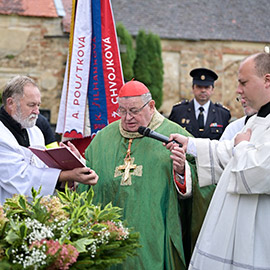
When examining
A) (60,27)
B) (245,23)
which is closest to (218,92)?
(245,23)

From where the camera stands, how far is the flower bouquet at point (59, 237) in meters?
2.81

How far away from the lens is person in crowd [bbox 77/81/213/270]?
4555mm

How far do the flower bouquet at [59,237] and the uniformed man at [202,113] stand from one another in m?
4.81

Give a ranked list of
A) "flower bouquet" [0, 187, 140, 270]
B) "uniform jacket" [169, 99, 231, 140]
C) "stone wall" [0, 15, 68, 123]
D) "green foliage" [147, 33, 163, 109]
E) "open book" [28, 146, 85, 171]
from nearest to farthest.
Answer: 1. "flower bouquet" [0, 187, 140, 270]
2. "open book" [28, 146, 85, 171]
3. "uniform jacket" [169, 99, 231, 140]
4. "stone wall" [0, 15, 68, 123]
5. "green foliage" [147, 33, 163, 109]

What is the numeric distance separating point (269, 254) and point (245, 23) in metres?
24.3

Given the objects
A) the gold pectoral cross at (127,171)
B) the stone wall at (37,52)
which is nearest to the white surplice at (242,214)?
the gold pectoral cross at (127,171)

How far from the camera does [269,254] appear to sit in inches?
144

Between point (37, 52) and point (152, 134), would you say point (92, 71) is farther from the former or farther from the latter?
point (37, 52)

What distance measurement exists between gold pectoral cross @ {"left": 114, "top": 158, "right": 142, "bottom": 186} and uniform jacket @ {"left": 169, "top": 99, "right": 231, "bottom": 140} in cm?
327

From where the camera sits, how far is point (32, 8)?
58.2 ft

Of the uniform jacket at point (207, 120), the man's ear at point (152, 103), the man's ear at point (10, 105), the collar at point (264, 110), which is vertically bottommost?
the man's ear at point (10, 105)

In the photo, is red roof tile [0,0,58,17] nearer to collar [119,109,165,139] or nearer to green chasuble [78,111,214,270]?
collar [119,109,165,139]

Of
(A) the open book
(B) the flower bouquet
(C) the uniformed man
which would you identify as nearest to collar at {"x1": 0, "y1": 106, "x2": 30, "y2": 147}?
(A) the open book

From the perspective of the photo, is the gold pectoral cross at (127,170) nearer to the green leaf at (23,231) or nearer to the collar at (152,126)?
the collar at (152,126)
